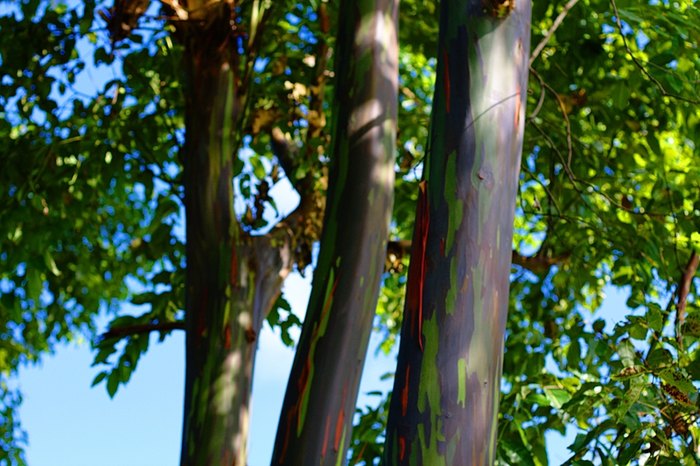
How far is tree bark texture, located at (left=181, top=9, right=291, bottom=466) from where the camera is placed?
4117 millimetres

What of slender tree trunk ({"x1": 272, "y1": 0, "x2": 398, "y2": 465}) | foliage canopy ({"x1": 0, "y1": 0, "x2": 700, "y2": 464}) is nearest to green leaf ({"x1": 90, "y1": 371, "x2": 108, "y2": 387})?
foliage canopy ({"x1": 0, "y1": 0, "x2": 700, "y2": 464})

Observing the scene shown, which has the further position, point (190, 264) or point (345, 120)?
point (190, 264)

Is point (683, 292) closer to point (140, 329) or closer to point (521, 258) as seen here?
point (521, 258)

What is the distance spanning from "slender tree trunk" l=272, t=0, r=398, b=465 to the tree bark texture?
109 centimetres

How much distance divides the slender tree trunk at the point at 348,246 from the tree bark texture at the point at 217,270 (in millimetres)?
1088

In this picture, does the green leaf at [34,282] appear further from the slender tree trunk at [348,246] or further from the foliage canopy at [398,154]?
the slender tree trunk at [348,246]

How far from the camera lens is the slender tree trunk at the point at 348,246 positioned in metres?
3.04

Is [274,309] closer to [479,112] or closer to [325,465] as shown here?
[325,465]

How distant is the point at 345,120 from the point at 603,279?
3920 mm

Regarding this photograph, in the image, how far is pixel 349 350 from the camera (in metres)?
3.12

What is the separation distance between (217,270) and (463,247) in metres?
2.23

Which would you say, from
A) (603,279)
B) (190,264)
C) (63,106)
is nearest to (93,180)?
(63,106)

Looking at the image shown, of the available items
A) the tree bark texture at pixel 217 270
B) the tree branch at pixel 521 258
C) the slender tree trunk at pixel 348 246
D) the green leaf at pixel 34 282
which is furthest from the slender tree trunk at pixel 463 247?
the green leaf at pixel 34 282

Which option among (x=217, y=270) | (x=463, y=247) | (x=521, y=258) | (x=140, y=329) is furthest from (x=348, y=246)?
(x=521, y=258)
